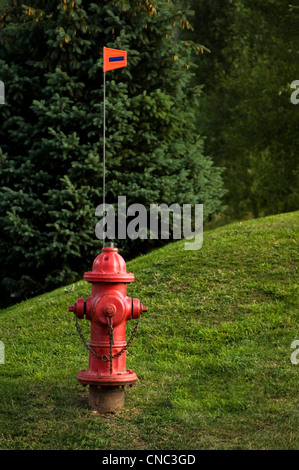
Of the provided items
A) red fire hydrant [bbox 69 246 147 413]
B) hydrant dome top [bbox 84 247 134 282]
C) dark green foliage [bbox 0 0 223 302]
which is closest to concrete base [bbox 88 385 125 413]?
red fire hydrant [bbox 69 246 147 413]

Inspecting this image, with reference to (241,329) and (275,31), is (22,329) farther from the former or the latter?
(275,31)

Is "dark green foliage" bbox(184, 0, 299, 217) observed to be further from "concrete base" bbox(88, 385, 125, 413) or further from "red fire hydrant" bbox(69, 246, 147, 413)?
"concrete base" bbox(88, 385, 125, 413)

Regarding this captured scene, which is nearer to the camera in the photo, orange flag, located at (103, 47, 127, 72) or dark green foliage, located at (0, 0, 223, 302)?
orange flag, located at (103, 47, 127, 72)

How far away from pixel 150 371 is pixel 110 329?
1.34 m

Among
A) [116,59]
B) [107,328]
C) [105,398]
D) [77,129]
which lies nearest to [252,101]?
[77,129]

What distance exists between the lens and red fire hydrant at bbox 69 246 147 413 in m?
4.62

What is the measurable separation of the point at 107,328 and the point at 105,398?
534 millimetres

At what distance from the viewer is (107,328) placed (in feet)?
15.4

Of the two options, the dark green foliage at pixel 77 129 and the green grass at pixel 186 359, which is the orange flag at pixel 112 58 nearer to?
the green grass at pixel 186 359

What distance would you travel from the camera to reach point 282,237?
30.8 ft

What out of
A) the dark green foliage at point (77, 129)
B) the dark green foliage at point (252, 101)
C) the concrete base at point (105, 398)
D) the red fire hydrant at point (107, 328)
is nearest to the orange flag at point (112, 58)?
the red fire hydrant at point (107, 328)

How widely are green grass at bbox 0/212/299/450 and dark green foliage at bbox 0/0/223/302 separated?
159 cm
